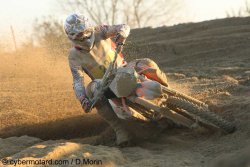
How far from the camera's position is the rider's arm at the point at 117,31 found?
657 centimetres

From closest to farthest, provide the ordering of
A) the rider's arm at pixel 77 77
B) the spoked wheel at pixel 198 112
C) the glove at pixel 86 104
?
the spoked wheel at pixel 198 112 < the glove at pixel 86 104 < the rider's arm at pixel 77 77

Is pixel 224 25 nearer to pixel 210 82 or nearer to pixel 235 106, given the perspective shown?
pixel 210 82

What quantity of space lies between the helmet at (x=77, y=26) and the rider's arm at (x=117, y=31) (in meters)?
0.41

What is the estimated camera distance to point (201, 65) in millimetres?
13367

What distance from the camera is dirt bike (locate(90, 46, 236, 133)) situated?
5789 millimetres

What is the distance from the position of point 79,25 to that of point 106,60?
68 centimetres

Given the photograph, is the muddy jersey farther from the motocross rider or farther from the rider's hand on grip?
the rider's hand on grip

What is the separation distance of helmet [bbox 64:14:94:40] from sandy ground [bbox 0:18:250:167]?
4.69ft

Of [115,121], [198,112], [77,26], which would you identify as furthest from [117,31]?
[198,112]

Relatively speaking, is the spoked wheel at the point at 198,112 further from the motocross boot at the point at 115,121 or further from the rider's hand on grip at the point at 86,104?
the rider's hand on grip at the point at 86,104

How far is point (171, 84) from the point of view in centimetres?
1038

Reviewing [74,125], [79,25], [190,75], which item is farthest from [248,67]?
[79,25]

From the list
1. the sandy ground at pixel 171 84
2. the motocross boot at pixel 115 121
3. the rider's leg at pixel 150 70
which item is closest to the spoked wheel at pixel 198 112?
the sandy ground at pixel 171 84

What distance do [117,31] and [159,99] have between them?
143cm
